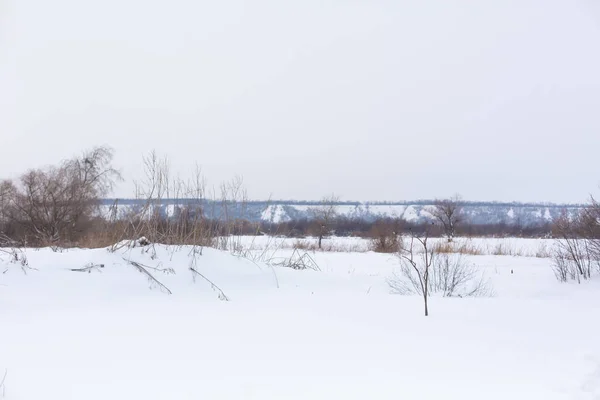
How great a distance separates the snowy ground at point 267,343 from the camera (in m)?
2.73

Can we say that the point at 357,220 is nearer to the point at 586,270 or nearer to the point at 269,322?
the point at 586,270

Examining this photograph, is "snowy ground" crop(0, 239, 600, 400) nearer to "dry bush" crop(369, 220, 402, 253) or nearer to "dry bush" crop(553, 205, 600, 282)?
"dry bush" crop(553, 205, 600, 282)

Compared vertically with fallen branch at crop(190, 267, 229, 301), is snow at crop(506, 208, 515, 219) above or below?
above

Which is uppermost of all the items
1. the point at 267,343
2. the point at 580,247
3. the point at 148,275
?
the point at 580,247

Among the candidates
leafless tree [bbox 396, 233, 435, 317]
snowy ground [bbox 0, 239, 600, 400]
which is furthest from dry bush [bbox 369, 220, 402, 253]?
snowy ground [bbox 0, 239, 600, 400]

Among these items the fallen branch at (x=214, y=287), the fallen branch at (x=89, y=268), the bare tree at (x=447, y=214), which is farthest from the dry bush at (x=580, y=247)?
the bare tree at (x=447, y=214)

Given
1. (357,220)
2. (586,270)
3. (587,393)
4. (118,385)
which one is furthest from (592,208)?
(357,220)

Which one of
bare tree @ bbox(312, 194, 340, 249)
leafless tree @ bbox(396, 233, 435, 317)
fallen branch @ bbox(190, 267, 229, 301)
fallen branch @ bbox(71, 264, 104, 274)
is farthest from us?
bare tree @ bbox(312, 194, 340, 249)

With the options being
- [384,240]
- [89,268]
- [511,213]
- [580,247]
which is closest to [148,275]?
[89,268]

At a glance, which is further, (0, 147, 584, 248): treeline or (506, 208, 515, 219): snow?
(506, 208, 515, 219): snow

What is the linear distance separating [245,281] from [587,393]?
16.2 feet

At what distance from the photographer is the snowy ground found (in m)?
2.73

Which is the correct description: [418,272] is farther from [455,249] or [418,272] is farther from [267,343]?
[455,249]

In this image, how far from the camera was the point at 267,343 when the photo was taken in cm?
358
